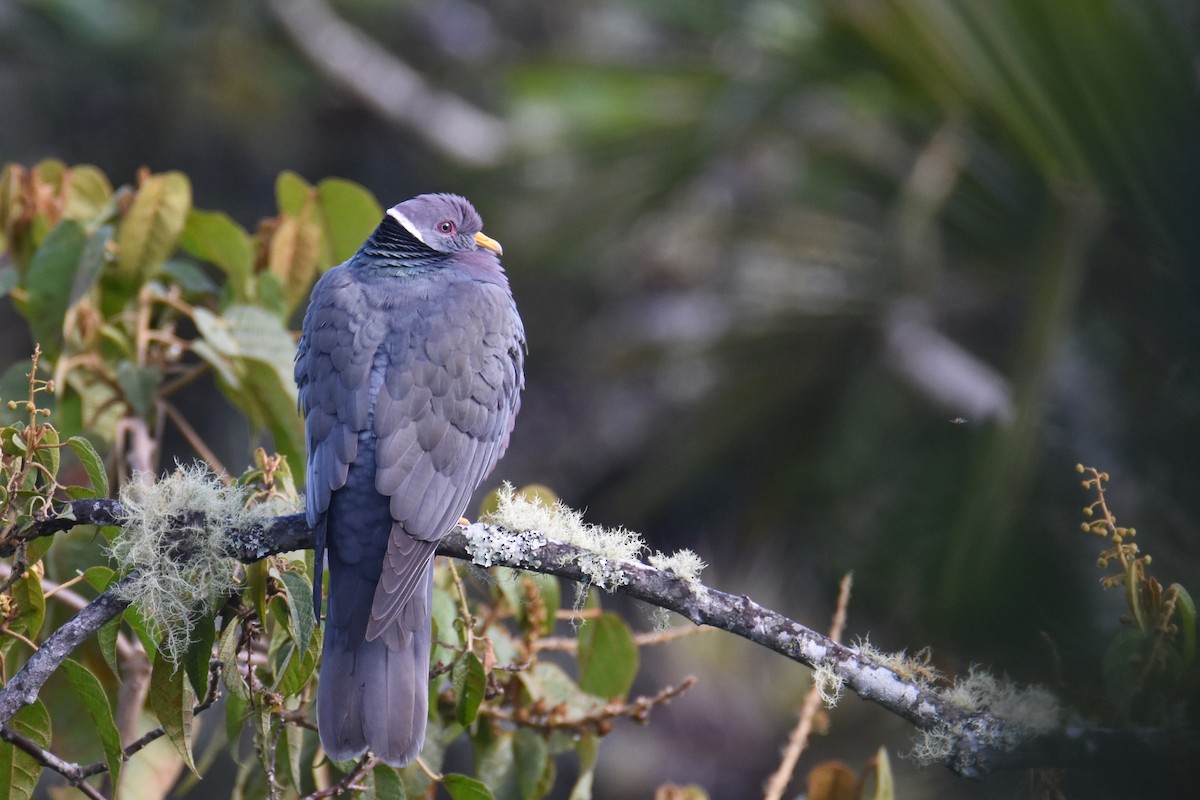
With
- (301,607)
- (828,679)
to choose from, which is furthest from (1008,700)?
(301,607)

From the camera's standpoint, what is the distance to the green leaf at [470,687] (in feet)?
7.63

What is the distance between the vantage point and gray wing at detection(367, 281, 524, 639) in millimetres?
2481

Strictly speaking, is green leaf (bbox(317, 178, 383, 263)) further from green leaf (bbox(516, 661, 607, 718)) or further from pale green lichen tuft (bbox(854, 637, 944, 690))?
pale green lichen tuft (bbox(854, 637, 944, 690))

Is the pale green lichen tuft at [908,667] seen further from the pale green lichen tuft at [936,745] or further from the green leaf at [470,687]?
the green leaf at [470,687]

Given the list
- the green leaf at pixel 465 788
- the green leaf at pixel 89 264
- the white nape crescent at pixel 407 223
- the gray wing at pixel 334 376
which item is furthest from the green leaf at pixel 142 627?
the white nape crescent at pixel 407 223

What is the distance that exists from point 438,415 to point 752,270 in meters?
4.45

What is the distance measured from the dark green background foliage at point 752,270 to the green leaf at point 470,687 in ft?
3.09

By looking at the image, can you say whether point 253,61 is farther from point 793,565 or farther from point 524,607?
point 524,607

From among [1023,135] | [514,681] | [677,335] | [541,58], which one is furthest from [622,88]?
[514,681]

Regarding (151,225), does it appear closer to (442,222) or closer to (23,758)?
(442,222)

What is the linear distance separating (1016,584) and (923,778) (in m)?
1.24

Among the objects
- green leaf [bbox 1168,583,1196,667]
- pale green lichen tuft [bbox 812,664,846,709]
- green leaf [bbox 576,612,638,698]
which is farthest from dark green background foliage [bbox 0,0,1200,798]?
green leaf [bbox 576,612,638,698]

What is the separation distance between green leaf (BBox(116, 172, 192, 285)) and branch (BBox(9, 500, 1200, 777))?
1085 mm

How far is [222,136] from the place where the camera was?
292 inches
